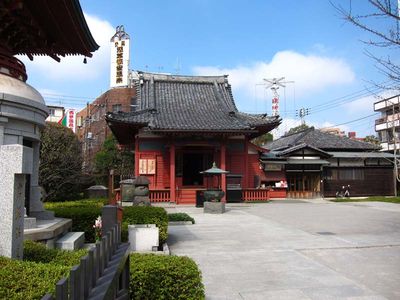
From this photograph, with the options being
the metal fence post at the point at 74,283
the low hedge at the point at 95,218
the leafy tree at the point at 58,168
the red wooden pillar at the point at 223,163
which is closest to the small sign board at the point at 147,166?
the leafy tree at the point at 58,168

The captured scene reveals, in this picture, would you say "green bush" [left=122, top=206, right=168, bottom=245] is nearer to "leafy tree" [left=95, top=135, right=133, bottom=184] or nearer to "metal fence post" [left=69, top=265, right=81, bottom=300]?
"metal fence post" [left=69, top=265, right=81, bottom=300]

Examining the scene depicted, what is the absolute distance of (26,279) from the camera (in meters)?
3.07

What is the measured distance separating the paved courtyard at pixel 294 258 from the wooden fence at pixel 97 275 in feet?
8.31

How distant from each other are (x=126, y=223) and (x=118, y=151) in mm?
27507

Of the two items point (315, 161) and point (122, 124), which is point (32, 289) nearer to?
point (122, 124)

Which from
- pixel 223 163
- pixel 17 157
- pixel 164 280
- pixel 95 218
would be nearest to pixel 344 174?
pixel 223 163

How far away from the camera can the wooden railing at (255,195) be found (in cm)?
→ 2402

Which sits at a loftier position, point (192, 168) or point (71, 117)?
point (71, 117)

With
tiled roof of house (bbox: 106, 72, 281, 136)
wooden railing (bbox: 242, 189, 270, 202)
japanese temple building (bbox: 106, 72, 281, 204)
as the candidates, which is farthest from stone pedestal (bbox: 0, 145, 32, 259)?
wooden railing (bbox: 242, 189, 270, 202)

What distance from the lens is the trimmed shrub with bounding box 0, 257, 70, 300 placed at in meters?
2.87

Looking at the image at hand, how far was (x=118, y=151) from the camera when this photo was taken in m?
35.8

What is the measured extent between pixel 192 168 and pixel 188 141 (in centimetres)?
287

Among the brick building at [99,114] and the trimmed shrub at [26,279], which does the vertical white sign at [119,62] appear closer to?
the brick building at [99,114]

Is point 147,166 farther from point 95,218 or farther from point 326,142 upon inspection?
point 326,142
